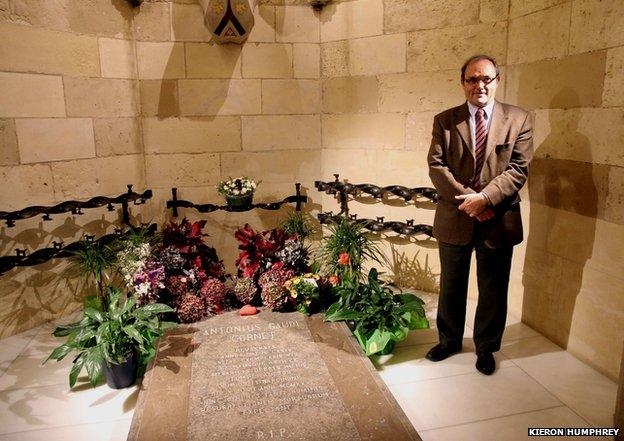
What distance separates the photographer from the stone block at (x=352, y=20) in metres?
3.68

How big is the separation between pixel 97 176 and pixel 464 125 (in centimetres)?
266

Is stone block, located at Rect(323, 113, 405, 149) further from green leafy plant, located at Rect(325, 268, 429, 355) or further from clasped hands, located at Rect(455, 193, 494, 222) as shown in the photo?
clasped hands, located at Rect(455, 193, 494, 222)

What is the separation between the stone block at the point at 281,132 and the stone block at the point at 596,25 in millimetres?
2050

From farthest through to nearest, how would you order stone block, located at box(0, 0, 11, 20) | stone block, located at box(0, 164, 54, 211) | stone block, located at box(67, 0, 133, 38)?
1. stone block, located at box(67, 0, 133, 38)
2. stone block, located at box(0, 164, 54, 211)
3. stone block, located at box(0, 0, 11, 20)

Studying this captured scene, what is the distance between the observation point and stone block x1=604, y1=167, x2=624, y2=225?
7.88 ft

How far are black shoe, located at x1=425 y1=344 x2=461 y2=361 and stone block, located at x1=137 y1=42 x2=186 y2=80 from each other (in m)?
2.81

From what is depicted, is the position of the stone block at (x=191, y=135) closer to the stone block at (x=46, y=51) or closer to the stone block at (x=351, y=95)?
the stone block at (x=46, y=51)

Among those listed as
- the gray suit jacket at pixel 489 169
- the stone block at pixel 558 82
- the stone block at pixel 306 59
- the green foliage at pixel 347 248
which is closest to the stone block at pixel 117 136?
the stone block at pixel 306 59

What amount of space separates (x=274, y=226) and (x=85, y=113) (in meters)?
1.73

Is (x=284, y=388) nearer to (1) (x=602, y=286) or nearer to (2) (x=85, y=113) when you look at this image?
(1) (x=602, y=286)

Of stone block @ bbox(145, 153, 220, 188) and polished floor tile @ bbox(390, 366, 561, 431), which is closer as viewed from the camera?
polished floor tile @ bbox(390, 366, 561, 431)

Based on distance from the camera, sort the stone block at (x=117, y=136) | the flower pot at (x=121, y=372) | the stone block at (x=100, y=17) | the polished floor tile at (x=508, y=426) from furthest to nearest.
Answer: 1. the stone block at (x=117, y=136)
2. the stone block at (x=100, y=17)
3. the flower pot at (x=121, y=372)
4. the polished floor tile at (x=508, y=426)

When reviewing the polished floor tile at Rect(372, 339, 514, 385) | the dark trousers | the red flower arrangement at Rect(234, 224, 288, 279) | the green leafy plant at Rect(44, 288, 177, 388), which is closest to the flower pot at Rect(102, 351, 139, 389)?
the green leafy plant at Rect(44, 288, 177, 388)

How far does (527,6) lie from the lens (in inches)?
119
